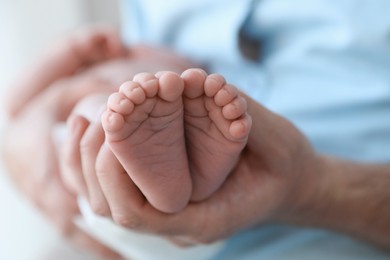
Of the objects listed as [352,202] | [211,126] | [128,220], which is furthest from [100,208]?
[352,202]

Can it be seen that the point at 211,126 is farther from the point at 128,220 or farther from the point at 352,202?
the point at 352,202

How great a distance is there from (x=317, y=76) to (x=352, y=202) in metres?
0.16

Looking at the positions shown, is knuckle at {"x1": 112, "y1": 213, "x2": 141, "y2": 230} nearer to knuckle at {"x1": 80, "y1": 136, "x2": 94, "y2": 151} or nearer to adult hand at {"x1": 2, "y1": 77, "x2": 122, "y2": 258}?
knuckle at {"x1": 80, "y1": 136, "x2": 94, "y2": 151}

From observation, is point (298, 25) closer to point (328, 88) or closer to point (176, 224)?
point (328, 88)

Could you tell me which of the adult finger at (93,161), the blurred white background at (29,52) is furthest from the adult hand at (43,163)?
the adult finger at (93,161)

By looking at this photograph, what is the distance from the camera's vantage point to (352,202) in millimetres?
586

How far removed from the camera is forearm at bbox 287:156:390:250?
1.87ft

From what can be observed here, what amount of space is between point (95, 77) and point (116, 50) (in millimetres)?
96

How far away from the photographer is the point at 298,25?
27.2 inches

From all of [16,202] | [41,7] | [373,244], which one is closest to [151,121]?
[373,244]

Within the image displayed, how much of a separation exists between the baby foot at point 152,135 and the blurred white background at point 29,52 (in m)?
0.47

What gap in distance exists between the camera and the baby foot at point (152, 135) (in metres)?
0.37

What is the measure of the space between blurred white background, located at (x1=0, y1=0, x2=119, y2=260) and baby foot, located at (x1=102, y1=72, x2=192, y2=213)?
1.56ft

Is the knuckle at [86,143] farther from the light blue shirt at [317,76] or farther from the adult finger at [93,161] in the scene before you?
the light blue shirt at [317,76]
